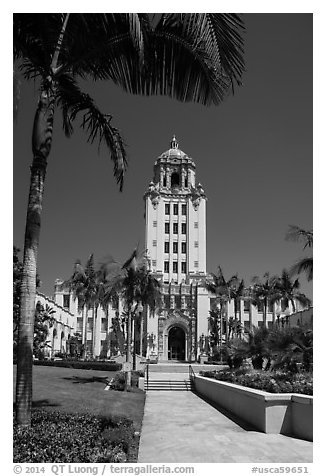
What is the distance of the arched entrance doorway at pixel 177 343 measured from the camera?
6964 centimetres

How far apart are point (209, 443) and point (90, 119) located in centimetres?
795

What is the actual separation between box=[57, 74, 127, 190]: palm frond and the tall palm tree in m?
0.37

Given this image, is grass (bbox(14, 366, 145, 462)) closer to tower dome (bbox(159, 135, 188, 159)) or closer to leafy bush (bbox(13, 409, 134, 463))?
leafy bush (bbox(13, 409, 134, 463))

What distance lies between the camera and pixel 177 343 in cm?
7050

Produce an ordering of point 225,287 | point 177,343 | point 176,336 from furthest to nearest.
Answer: point 176,336 < point 177,343 < point 225,287

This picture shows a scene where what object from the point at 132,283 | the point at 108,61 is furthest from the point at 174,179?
the point at 108,61

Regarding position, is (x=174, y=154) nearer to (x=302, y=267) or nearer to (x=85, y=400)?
(x=302, y=267)

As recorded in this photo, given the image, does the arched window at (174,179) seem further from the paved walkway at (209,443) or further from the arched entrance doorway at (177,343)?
the paved walkway at (209,443)

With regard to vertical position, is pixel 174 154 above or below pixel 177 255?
above

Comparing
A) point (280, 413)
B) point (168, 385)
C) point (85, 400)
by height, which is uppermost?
point (280, 413)

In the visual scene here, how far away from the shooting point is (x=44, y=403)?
15.5 meters
